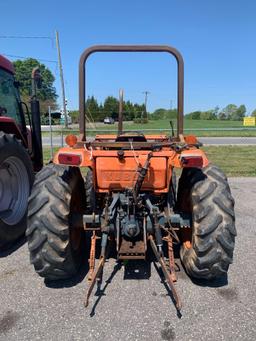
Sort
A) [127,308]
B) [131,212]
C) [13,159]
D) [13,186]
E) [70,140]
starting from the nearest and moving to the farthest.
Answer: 1. [127,308]
2. [131,212]
3. [70,140]
4. [13,159]
5. [13,186]

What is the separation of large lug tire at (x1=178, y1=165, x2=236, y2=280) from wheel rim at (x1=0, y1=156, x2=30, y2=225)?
7.69 ft

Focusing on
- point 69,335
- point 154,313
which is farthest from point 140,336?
point 69,335

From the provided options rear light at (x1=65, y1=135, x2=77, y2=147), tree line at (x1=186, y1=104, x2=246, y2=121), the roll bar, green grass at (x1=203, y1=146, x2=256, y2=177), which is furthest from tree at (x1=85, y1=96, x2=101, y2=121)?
tree line at (x1=186, y1=104, x2=246, y2=121)

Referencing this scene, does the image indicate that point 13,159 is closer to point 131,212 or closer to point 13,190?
point 13,190

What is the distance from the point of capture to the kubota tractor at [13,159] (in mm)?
4090

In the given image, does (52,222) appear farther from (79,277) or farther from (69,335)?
(69,335)

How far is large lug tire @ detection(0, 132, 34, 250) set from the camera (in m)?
4.03

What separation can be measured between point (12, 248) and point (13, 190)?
80 centimetres

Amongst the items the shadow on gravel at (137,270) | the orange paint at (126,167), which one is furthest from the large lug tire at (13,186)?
the shadow on gravel at (137,270)

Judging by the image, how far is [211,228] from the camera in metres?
2.97

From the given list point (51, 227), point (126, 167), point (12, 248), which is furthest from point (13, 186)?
point (126, 167)

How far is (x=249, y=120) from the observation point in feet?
135

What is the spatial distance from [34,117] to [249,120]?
39436 mm

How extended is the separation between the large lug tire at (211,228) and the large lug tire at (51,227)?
113 cm
